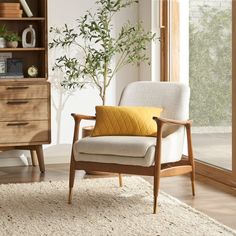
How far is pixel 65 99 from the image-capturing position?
257 inches

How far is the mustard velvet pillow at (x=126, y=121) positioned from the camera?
480 cm

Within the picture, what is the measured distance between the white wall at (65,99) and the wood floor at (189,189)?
0.18m

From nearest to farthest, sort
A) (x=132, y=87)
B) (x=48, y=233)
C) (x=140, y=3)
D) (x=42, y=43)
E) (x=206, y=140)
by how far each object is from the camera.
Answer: (x=48, y=233) < (x=132, y=87) < (x=206, y=140) < (x=42, y=43) < (x=140, y=3)

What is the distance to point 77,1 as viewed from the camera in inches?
255

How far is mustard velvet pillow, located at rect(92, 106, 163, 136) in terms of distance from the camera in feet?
15.7

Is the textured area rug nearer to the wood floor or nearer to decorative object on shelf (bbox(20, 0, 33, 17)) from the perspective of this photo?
the wood floor

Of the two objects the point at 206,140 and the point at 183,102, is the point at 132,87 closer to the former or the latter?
the point at 183,102

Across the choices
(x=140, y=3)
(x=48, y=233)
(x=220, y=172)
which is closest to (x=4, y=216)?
(x=48, y=233)

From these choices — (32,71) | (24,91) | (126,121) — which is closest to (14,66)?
(32,71)

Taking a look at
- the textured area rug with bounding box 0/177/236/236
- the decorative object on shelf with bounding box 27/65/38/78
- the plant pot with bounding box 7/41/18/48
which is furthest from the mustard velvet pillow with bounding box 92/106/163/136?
the plant pot with bounding box 7/41/18/48

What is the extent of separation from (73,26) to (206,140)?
1826 millimetres

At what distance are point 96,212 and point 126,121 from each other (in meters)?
0.79

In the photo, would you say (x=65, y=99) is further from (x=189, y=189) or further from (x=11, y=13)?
(x=189, y=189)

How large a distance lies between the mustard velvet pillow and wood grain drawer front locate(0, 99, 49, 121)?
1.14 meters
